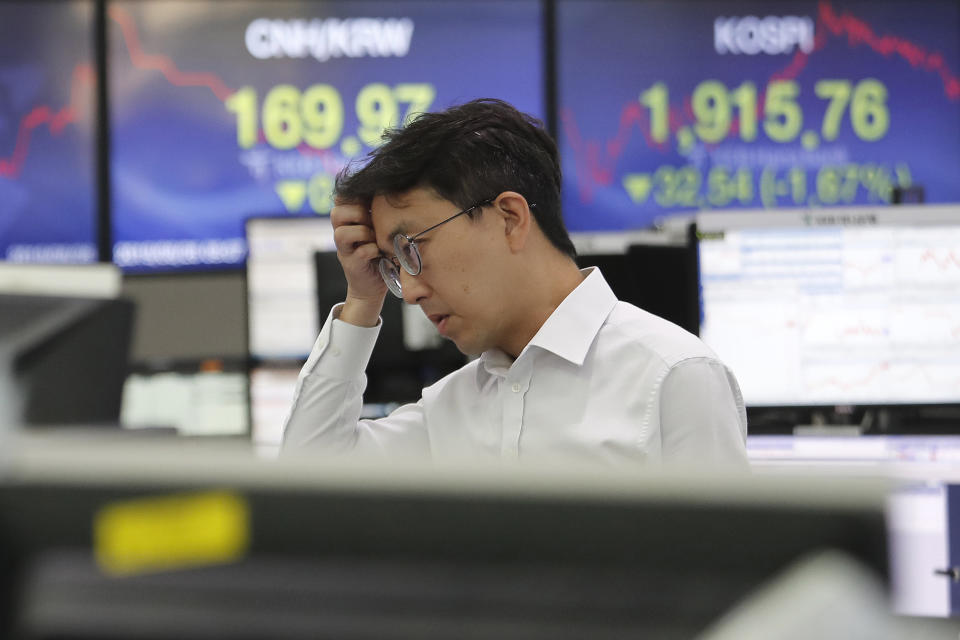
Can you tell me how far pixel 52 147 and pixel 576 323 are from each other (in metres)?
3.45

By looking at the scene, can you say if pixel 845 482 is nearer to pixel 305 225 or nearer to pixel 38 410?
pixel 38 410

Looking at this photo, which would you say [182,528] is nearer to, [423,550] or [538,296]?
[423,550]

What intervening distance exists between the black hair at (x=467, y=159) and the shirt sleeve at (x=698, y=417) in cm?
29

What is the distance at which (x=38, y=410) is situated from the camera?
23.9 inches

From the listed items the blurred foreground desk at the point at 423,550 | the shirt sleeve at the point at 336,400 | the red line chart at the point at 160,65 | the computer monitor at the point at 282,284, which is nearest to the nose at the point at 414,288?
the shirt sleeve at the point at 336,400

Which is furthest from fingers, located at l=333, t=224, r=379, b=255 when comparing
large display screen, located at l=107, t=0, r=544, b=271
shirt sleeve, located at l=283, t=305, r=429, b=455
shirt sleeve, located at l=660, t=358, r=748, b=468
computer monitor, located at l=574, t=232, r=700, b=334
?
large display screen, located at l=107, t=0, r=544, b=271

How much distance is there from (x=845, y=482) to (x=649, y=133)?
13.0ft

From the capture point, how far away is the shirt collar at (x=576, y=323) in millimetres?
1331

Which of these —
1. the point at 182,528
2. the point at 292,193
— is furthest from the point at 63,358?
the point at 292,193

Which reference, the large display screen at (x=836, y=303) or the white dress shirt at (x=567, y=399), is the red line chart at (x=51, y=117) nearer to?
the large display screen at (x=836, y=303)

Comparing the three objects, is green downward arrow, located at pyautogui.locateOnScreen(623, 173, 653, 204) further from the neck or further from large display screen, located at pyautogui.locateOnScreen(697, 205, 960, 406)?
the neck

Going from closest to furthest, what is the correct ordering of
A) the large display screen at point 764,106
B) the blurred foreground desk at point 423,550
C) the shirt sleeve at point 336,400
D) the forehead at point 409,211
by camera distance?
the blurred foreground desk at point 423,550, the forehead at point 409,211, the shirt sleeve at point 336,400, the large display screen at point 764,106

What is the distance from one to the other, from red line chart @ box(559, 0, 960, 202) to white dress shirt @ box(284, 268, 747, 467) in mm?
2766

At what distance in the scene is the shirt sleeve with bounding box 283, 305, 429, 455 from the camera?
1491mm
